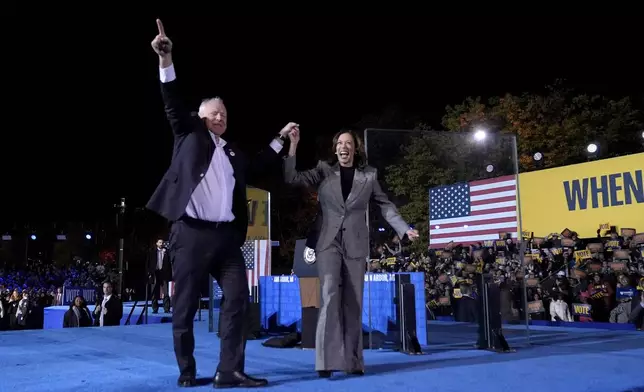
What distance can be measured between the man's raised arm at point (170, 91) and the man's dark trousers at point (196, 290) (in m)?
0.53

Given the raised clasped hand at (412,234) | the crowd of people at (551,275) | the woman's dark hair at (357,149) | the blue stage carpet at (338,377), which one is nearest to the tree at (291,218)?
the crowd of people at (551,275)

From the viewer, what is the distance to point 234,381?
3.07 m

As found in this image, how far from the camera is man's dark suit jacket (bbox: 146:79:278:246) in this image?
3.12 m

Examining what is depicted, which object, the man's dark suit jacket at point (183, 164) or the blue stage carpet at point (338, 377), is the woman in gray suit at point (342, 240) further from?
the man's dark suit jacket at point (183, 164)

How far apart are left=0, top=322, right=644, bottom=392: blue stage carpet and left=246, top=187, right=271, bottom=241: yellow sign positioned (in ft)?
18.1

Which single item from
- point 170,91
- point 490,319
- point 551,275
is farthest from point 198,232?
point 551,275

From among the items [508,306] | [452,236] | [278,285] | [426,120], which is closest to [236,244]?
[278,285]

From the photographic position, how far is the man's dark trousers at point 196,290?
3129 millimetres

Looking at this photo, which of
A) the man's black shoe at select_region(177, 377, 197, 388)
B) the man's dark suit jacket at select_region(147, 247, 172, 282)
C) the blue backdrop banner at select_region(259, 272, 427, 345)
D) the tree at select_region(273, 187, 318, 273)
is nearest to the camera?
the man's black shoe at select_region(177, 377, 197, 388)

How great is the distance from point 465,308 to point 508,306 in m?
1.19

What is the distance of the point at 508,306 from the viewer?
10.1m

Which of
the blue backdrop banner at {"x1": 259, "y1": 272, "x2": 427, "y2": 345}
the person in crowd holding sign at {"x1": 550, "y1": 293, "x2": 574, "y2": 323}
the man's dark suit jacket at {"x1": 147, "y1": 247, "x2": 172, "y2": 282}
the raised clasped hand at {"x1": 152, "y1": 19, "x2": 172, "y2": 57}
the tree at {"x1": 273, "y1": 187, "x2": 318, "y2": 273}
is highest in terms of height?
the tree at {"x1": 273, "y1": 187, "x2": 318, "y2": 273}

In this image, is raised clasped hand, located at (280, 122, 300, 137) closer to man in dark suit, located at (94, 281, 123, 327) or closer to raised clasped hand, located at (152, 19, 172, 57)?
raised clasped hand, located at (152, 19, 172, 57)

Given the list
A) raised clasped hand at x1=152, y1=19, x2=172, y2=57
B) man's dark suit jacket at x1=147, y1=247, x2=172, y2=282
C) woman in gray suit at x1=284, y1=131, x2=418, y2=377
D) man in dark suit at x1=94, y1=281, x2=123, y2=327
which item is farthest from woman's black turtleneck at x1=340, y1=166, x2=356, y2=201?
man's dark suit jacket at x1=147, y1=247, x2=172, y2=282
